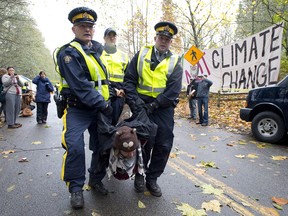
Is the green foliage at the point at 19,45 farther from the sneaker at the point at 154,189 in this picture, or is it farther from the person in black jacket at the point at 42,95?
the sneaker at the point at 154,189

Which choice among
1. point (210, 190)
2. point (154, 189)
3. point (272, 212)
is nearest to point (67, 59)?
point (154, 189)

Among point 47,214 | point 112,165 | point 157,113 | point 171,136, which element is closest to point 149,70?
point 157,113

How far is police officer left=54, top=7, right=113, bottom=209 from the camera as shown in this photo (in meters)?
2.83

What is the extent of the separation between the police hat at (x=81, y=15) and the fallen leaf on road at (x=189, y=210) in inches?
96.1

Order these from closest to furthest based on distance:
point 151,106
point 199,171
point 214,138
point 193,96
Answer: point 151,106 < point 199,171 < point 214,138 < point 193,96

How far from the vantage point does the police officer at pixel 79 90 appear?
2.83 metres

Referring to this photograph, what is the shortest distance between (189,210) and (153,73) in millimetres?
1706

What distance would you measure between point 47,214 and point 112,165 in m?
0.90

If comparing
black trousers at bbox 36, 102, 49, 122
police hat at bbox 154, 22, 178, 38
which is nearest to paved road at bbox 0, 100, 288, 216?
police hat at bbox 154, 22, 178, 38

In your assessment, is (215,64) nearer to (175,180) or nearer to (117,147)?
(175,180)

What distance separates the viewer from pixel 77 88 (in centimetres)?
282

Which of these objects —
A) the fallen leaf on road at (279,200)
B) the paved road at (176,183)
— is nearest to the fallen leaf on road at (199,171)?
the paved road at (176,183)

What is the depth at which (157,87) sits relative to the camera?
323 centimetres

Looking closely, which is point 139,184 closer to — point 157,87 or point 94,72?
point 157,87
